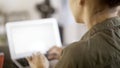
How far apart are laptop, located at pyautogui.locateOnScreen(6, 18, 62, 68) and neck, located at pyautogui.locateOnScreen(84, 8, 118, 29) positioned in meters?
0.69

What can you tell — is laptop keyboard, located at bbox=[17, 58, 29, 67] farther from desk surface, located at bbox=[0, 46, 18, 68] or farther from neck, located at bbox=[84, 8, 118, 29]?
neck, located at bbox=[84, 8, 118, 29]

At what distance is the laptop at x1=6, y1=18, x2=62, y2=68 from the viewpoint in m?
1.48

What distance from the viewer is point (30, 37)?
1533 mm

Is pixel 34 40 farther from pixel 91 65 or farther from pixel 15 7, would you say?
pixel 91 65

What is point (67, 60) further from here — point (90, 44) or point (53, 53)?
point (53, 53)

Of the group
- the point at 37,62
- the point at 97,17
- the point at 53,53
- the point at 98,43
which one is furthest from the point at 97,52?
the point at 53,53

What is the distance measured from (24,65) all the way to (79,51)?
32.7 inches

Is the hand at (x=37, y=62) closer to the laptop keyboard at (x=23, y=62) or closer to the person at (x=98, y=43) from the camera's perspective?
the laptop keyboard at (x=23, y=62)

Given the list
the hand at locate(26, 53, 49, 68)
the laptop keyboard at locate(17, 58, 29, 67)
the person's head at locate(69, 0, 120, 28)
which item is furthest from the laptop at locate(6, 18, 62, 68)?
the person's head at locate(69, 0, 120, 28)

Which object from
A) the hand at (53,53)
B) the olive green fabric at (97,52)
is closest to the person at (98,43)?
the olive green fabric at (97,52)

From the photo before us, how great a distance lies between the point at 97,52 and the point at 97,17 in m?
0.17

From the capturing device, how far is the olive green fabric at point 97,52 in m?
0.74

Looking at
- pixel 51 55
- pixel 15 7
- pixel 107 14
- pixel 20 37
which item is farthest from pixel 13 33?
pixel 107 14

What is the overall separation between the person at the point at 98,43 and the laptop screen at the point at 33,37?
0.72 metres
